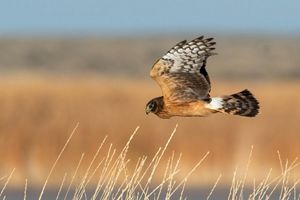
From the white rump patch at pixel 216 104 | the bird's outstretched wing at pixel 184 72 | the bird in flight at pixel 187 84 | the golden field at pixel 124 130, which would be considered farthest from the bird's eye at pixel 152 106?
the golden field at pixel 124 130

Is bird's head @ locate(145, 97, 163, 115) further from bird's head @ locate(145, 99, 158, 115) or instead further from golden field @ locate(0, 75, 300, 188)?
golden field @ locate(0, 75, 300, 188)

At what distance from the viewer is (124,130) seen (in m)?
20.5

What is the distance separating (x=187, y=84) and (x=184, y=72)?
0.10m

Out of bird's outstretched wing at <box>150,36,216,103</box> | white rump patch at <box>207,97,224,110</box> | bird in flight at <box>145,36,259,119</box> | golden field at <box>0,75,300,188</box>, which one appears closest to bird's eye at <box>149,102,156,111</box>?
bird in flight at <box>145,36,259,119</box>

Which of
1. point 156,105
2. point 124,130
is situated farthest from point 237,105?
point 124,130

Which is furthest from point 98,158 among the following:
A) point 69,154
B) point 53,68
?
point 53,68

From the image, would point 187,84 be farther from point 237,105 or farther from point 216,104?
point 237,105

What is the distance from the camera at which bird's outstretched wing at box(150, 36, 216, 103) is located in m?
12.2

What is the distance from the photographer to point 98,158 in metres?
19.6

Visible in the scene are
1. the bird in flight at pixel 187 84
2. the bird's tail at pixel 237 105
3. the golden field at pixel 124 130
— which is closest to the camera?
the bird's tail at pixel 237 105

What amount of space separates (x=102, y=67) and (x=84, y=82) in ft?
93.0

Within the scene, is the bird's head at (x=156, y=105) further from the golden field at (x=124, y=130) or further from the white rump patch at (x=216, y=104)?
the golden field at (x=124, y=130)

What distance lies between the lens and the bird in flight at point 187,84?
39.9 feet

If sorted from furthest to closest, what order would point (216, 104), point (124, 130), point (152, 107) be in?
1. point (124, 130)
2. point (152, 107)
3. point (216, 104)
